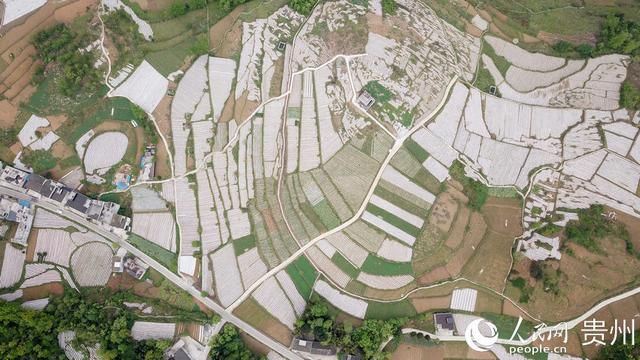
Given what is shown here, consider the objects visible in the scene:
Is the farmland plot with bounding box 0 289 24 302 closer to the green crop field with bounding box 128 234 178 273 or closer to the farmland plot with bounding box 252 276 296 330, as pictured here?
the green crop field with bounding box 128 234 178 273

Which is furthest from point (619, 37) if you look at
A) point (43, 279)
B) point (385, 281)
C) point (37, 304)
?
point (37, 304)

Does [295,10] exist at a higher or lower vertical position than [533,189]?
higher

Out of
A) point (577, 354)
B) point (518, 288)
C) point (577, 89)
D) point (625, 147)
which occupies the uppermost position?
point (577, 89)

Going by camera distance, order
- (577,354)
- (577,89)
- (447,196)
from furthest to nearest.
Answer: (577,89) < (447,196) < (577,354)

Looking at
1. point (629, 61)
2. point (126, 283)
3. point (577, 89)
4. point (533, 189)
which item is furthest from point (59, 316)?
point (629, 61)

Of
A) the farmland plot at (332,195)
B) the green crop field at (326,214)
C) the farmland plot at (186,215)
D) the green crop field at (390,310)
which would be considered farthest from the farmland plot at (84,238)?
the green crop field at (390,310)

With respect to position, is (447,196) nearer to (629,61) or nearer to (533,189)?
(533,189)

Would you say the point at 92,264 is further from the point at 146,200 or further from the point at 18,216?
the point at 18,216
